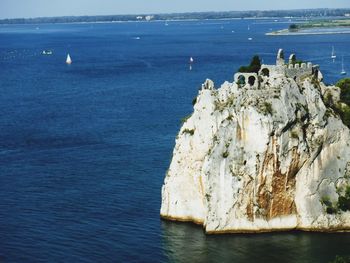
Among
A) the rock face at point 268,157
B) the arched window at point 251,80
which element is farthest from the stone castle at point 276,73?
the rock face at point 268,157

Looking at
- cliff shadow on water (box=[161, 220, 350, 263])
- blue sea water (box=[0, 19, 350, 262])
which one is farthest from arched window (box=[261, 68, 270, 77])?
blue sea water (box=[0, 19, 350, 262])

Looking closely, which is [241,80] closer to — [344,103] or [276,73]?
[276,73]

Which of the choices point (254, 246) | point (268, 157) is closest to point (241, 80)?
point (268, 157)

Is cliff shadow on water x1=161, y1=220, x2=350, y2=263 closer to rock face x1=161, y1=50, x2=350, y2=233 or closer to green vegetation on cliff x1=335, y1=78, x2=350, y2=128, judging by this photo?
rock face x1=161, y1=50, x2=350, y2=233

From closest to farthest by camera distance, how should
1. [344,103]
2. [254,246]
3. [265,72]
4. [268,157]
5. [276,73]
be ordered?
[254,246], [268,157], [276,73], [265,72], [344,103]

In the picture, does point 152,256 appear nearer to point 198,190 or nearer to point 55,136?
point 198,190

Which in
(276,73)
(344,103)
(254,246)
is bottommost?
(254,246)
